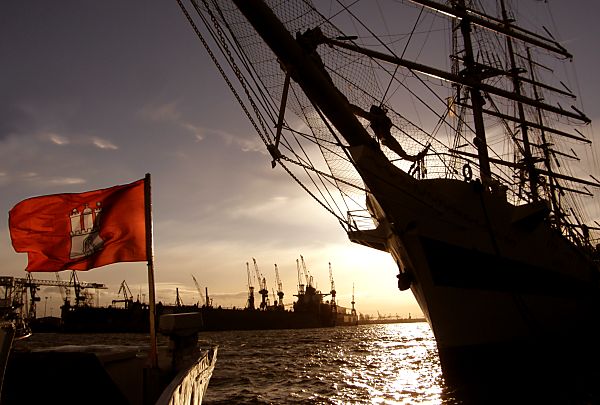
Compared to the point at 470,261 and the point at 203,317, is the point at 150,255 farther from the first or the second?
the point at 203,317

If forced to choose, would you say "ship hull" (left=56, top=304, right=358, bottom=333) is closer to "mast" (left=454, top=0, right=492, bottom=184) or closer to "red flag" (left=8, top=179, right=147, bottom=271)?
"mast" (left=454, top=0, right=492, bottom=184)

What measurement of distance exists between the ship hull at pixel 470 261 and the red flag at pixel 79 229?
10.2 metres

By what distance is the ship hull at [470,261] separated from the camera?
1622 cm

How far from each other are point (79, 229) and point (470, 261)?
44.3 feet

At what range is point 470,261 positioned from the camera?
16.6m

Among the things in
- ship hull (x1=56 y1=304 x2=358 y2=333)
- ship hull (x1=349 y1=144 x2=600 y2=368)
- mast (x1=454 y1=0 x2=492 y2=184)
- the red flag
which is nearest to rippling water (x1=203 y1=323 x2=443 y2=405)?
ship hull (x1=349 y1=144 x2=600 y2=368)

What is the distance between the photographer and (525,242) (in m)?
18.0

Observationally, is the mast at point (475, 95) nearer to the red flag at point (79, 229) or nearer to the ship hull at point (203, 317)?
the red flag at point (79, 229)

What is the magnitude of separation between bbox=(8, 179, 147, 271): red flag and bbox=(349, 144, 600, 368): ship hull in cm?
1024

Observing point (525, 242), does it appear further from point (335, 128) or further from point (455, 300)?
→ point (335, 128)

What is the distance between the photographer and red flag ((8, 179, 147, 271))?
22.3ft

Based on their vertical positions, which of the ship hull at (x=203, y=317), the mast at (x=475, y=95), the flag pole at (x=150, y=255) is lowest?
the ship hull at (x=203, y=317)

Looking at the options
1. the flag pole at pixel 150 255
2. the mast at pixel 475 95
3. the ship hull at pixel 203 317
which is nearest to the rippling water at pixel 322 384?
the flag pole at pixel 150 255

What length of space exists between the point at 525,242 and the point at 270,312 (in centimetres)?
9992
